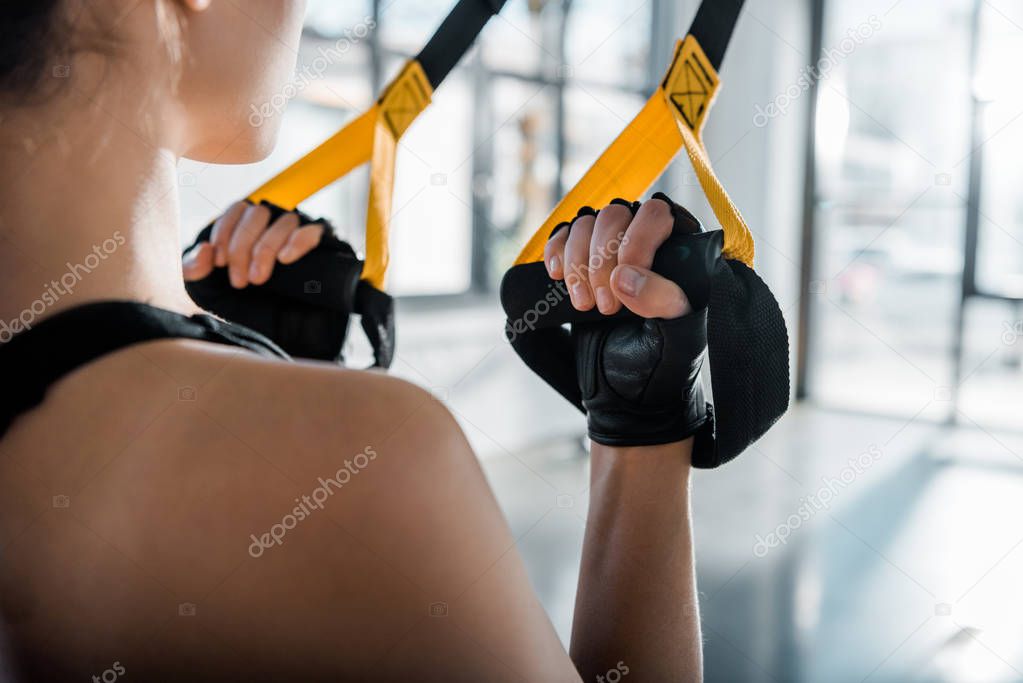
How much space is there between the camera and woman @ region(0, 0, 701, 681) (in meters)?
0.54

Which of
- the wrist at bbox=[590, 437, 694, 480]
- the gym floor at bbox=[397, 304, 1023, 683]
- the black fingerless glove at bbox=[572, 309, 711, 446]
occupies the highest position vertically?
the black fingerless glove at bbox=[572, 309, 711, 446]

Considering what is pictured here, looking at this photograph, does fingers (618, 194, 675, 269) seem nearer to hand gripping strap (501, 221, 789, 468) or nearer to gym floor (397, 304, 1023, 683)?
hand gripping strap (501, 221, 789, 468)

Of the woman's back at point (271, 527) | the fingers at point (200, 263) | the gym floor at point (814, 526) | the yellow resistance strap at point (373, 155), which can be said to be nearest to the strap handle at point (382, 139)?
the yellow resistance strap at point (373, 155)

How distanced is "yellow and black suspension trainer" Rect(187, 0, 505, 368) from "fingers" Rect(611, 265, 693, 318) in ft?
1.50

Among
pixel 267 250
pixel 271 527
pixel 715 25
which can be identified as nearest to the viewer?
pixel 271 527

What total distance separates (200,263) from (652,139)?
0.58m

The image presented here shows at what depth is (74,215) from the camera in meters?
0.63

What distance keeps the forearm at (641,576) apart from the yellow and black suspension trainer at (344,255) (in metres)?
0.43

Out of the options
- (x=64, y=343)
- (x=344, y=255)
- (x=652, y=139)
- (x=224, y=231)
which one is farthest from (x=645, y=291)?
(x=224, y=231)

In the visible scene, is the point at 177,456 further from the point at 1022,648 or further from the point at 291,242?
the point at 1022,648

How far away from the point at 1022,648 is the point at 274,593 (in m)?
2.60

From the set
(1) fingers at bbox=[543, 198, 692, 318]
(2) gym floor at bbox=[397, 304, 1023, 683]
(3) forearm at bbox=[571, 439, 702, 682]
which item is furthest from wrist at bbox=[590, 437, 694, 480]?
(2) gym floor at bbox=[397, 304, 1023, 683]

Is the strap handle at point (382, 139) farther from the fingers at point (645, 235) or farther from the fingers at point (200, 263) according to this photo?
the fingers at point (645, 235)

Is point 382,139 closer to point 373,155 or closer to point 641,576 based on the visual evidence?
point 373,155
